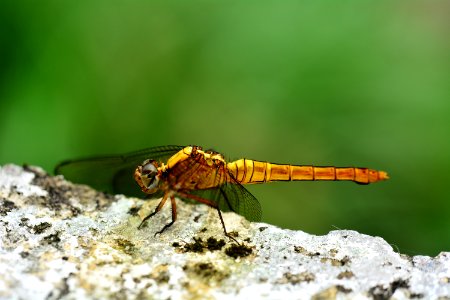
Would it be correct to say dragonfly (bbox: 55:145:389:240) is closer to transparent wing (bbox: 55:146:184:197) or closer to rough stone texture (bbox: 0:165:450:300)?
transparent wing (bbox: 55:146:184:197)

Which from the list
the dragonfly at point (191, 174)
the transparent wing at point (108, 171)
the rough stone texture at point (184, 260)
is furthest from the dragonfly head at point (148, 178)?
the transparent wing at point (108, 171)

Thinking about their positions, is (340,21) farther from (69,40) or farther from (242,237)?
(242,237)

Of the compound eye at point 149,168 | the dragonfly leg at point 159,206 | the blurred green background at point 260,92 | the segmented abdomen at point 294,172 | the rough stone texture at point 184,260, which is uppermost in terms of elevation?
the blurred green background at point 260,92

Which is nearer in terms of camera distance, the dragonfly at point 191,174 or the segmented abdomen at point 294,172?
the dragonfly at point 191,174

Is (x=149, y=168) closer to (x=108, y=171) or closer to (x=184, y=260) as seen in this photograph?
(x=108, y=171)

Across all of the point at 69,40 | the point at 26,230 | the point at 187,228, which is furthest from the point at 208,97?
the point at 26,230

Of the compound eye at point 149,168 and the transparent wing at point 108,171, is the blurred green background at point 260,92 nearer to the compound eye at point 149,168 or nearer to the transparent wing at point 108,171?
the transparent wing at point 108,171
